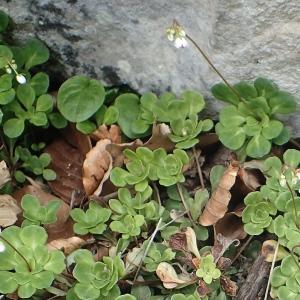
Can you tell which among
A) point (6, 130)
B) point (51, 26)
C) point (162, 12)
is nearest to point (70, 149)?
point (6, 130)

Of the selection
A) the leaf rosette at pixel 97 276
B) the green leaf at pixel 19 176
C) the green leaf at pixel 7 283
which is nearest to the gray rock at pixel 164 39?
the green leaf at pixel 19 176

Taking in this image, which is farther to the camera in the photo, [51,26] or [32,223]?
[51,26]

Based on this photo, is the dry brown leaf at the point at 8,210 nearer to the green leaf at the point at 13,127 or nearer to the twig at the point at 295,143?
the green leaf at the point at 13,127

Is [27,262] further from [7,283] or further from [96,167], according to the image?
[96,167]

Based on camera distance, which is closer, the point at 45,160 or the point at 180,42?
the point at 180,42

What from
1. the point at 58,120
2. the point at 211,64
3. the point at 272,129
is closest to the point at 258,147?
the point at 272,129

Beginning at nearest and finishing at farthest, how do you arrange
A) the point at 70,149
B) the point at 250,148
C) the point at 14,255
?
the point at 14,255
the point at 250,148
the point at 70,149

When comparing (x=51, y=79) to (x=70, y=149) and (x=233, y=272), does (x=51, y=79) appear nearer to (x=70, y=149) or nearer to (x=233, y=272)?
(x=70, y=149)

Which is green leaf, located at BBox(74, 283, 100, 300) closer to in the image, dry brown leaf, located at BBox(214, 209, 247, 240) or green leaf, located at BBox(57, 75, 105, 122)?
dry brown leaf, located at BBox(214, 209, 247, 240)
